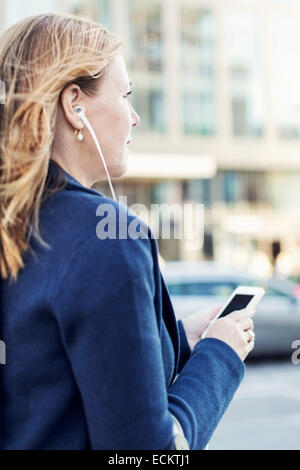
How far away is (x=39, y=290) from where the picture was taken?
3.85 ft

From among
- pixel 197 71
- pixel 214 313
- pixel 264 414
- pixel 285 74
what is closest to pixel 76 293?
pixel 214 313

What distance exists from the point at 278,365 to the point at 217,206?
1950 cm

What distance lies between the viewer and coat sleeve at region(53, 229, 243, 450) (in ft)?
3.69

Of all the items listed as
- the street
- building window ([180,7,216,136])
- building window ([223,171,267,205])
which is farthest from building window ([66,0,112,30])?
the street

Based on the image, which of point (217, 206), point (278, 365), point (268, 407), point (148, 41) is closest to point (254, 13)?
point (148, 41)

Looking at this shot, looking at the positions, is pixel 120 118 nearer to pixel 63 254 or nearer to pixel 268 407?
pixel 63 254

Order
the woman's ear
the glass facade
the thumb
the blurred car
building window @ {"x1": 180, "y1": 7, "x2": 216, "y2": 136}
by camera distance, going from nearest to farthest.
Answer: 1. the woman's ear
2. the thumb
3. the blurred car
4. the glass facade
5. building window @ {"x1": 180, "y1": 7, "x2": 216, "y2": 136}

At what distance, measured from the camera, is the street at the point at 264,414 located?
6.03 metres

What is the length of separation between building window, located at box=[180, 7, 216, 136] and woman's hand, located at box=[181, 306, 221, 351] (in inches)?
1066

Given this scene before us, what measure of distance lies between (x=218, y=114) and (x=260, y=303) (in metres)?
18.9

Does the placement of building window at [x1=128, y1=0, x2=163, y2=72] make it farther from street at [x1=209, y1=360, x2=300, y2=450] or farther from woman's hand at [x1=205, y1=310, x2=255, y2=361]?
woman's hand at [x1=205, y1=310, x2=255, y2=361]

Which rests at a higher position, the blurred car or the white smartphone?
the white smartphone

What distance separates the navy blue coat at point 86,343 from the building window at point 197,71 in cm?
2765

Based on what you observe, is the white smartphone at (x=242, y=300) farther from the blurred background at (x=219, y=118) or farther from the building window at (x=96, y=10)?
the building window at (x=96, y=10)
